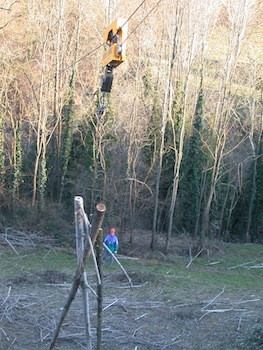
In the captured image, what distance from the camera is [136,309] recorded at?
10.7 metres

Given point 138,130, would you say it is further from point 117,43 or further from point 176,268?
point 117,43

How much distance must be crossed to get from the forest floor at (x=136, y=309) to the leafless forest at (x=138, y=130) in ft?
23.1

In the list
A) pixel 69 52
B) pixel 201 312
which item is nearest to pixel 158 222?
pixel 69 52

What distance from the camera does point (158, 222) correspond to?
2775 centimetres

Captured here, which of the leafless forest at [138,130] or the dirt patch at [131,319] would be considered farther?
the leafless forest at [138,130]

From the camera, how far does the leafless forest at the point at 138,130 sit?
2311 centimetres

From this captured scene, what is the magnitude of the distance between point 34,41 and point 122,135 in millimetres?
9387

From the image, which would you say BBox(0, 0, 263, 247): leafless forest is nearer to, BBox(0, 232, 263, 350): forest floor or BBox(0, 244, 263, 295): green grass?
BBox(0, 244, 263, 295): green grass

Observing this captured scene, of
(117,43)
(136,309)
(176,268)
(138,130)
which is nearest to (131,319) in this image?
(136,309)

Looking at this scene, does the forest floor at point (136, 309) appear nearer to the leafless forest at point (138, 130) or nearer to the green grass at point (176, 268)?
the green grass at point (176, 268)

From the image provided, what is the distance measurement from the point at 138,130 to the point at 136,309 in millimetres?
14722

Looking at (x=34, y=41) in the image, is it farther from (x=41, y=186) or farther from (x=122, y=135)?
(x=41, y=186)

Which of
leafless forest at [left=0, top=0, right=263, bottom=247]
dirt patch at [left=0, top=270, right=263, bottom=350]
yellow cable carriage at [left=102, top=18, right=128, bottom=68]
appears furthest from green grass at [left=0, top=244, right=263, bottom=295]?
yellow cable carriage at [left=102, top=18, right=128, bottom=68]

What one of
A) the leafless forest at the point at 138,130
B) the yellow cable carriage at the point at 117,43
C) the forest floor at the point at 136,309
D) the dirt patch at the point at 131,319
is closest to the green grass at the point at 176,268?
the forest floor at the point at 136,309
